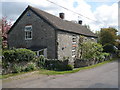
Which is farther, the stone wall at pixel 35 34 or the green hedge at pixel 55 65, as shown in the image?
the stone wall at pixel 35 34

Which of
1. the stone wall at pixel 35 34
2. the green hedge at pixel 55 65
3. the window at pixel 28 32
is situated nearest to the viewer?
the green hedge at pixel 55 65

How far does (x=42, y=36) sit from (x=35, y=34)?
1240 mm

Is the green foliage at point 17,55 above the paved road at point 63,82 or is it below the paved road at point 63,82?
above

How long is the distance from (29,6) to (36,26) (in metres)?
3.07

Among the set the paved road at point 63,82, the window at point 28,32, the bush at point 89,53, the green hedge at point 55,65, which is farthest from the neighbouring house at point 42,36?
the paved road at point 63,82

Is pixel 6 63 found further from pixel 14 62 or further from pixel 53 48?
pixel 53 48

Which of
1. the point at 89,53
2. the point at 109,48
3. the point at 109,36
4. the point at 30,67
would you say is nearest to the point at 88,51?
the point at 89,53

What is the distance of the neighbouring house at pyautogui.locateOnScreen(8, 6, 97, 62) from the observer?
17664 mm

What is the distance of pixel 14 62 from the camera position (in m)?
12.0

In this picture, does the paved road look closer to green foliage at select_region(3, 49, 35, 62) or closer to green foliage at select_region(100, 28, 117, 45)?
green foliage at select_region(3, 49, 35, 62)

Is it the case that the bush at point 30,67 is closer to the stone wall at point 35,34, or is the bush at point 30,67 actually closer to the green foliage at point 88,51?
the stone wall at point 35,34

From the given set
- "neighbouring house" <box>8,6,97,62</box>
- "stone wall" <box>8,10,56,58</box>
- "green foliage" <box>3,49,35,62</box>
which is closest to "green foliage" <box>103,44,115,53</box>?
"neighbouring house" <box>8,6,97,62</box>

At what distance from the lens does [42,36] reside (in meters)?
18.6

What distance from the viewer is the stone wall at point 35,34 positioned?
17859 mm
